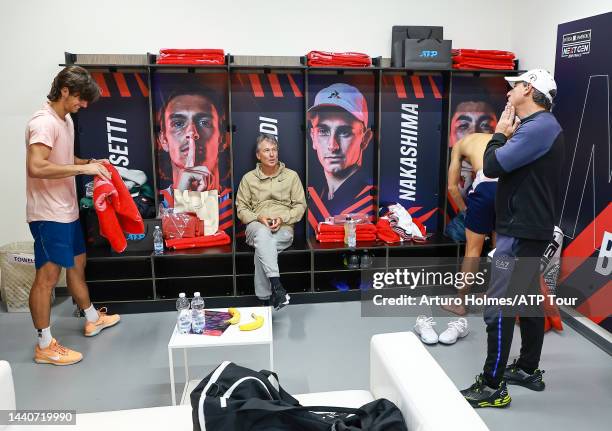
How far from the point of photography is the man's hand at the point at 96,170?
3.06 meters

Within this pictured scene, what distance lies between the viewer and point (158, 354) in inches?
131

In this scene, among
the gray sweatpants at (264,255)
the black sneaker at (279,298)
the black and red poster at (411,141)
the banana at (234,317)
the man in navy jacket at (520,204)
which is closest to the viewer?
the man in navy jacket at (520,204)

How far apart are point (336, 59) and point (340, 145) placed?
2.32ft

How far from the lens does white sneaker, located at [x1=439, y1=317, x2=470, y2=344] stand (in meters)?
3.39

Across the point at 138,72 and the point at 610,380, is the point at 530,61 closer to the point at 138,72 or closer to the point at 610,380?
the point at 610,380

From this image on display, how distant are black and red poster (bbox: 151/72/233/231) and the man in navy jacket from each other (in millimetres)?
2347

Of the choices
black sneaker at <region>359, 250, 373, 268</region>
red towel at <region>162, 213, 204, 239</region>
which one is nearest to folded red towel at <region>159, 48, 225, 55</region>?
red towel at <region>162, 213, 204, 239</region>

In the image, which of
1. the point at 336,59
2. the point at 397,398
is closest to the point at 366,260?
the point at 336,59

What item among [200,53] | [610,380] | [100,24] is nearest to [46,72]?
[100,24]

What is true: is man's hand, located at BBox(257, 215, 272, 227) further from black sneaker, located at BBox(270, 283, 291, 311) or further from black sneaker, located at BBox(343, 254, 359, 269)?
black sneaker, located at BBox(343, 254, 359, 269)

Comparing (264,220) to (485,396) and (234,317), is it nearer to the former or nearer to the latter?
(234,317)

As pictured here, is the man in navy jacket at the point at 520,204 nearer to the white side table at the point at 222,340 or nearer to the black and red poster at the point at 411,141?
the white side table at the point at 222,340

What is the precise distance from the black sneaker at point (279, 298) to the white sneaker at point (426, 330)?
897 millimetres

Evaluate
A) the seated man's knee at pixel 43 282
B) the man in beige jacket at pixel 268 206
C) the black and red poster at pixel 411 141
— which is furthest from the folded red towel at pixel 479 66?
the seated man's knee at pixel 43 282
